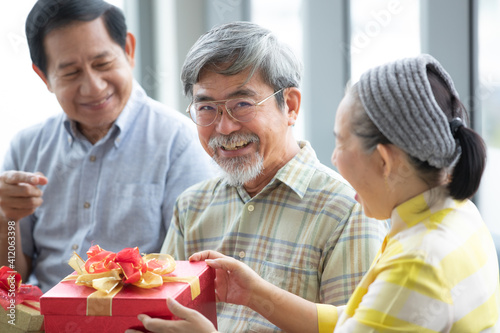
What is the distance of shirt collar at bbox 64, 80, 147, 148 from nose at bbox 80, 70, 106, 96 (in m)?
0.12

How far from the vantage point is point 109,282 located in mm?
1210

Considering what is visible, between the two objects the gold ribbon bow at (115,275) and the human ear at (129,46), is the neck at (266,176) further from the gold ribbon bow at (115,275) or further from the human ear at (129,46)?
the human ear at (129,46)

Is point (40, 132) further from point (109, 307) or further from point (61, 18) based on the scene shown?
point (109, 307)

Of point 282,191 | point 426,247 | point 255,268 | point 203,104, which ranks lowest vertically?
point 255,268

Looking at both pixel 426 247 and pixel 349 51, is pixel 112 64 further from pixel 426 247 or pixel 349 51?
pixel 426 247

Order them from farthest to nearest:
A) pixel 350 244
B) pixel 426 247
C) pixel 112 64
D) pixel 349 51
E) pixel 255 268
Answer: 1. pixel 349 51
2. pixel 112 64
3. pixel 255 268
4. pixel 350 244
5. pixel 426 247

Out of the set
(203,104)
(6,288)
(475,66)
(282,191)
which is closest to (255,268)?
(282,191)

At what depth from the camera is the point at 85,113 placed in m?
2.05

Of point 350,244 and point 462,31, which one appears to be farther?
point 462,31

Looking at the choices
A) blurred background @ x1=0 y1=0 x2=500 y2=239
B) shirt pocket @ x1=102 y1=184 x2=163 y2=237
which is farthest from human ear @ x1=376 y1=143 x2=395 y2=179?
shirt pocket @ x1=102 y1=184 x2=163 y2=237

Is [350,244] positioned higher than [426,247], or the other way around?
[426,247]

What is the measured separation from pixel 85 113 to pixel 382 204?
1.25 meters

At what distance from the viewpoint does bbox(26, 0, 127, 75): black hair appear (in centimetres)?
195

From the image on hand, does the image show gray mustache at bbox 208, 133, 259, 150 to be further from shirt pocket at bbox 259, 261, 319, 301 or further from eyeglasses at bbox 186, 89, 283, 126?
shirt pocket at bbox 259, 261, 319, 301
